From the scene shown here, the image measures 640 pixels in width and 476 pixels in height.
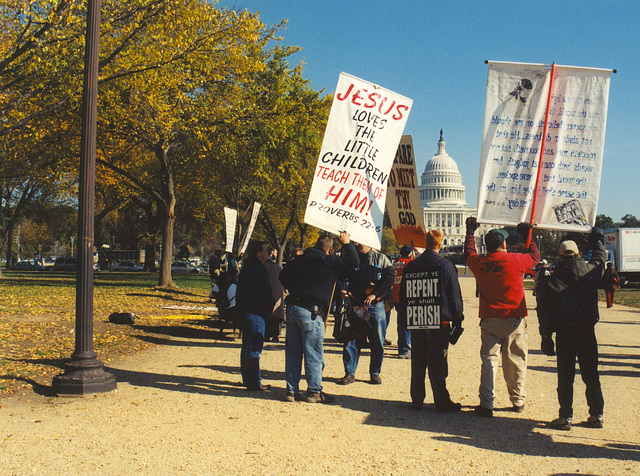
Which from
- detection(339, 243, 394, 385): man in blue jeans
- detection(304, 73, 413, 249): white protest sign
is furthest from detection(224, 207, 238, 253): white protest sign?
detection(304, 73, 413, 249): white protest sign

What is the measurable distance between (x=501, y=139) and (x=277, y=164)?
21.6 meters

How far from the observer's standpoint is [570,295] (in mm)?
6551

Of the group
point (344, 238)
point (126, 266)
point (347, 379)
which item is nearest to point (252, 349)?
point (347, 379)

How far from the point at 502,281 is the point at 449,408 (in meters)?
1.43

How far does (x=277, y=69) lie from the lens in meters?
31.8

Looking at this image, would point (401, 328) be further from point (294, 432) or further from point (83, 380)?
point (83, 380)

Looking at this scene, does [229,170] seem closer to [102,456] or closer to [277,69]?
[277,69]

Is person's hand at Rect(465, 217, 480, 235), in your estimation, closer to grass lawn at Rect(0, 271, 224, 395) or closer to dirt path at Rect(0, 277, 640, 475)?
dirt path at Rect(0, 277, 640, 475)

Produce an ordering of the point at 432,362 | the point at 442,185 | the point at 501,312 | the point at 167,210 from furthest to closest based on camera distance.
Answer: the point at 442,185, the point at 167,210, the point at 432,362, the point at 501,312

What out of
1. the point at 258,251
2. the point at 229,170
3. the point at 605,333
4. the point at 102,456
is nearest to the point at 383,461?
the point at 102,456

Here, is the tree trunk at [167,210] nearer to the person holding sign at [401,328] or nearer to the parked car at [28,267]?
the person holding sign at [401,328]

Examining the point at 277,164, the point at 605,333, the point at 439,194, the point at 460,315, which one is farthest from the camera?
the point at 439,194

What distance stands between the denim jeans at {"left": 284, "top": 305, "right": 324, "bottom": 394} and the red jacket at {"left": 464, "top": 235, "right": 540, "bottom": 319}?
1.78 meters

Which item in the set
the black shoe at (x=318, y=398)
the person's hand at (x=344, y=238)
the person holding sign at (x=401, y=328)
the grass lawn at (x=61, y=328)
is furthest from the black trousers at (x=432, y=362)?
the grass lawn at (x=61, y=328)
